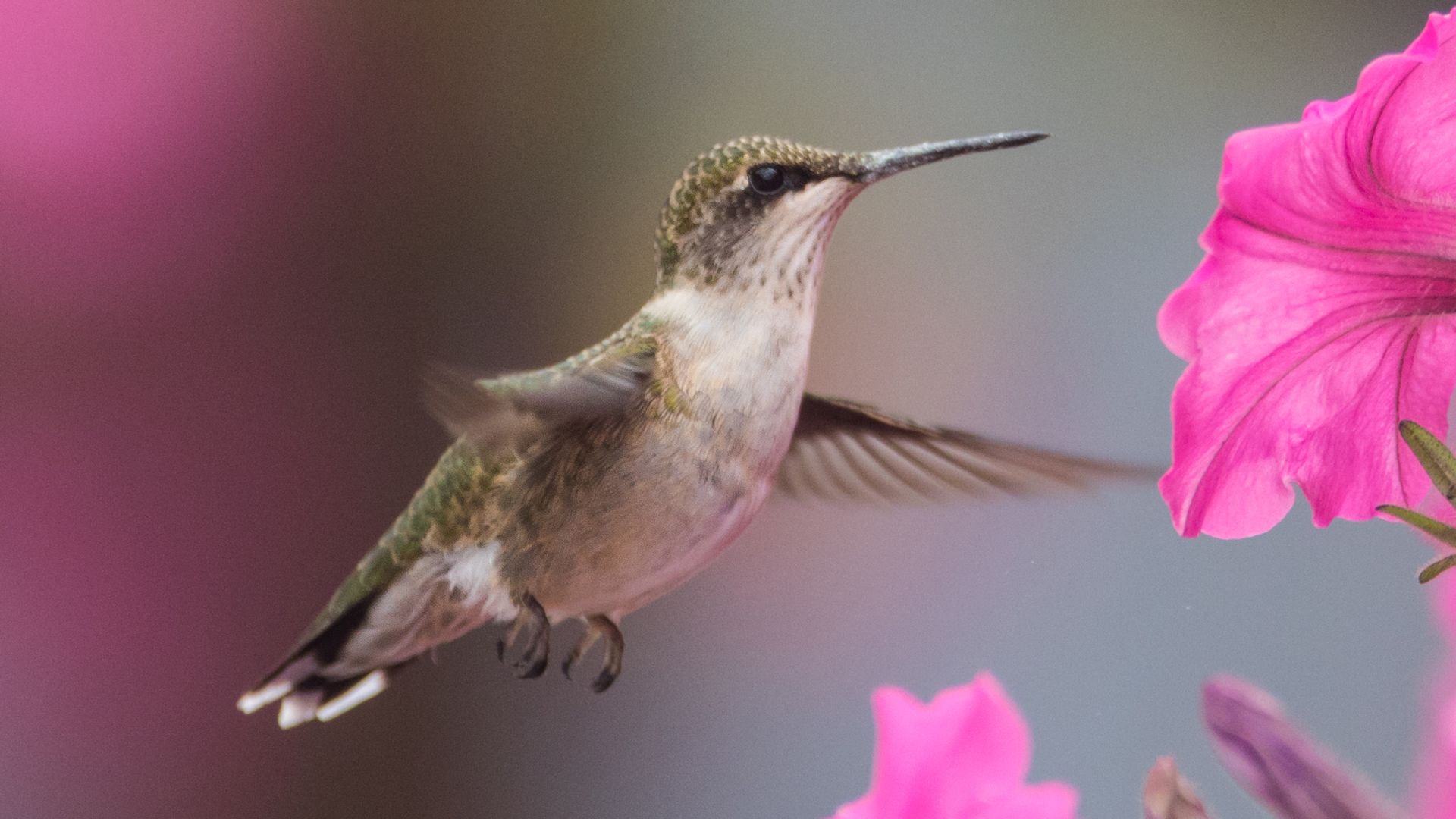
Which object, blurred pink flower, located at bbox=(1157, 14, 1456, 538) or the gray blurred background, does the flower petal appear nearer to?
blurred pink flower, located at bbox=(1157, 14, 1456, 538)

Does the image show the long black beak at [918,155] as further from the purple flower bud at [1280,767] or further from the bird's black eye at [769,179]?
the purple flower bud at [1280,767]

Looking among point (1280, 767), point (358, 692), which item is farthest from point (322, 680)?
point (1280, 767)

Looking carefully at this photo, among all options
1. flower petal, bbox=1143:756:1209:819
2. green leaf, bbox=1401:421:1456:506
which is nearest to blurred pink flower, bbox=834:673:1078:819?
flower petal, bbox=1143:756:1209:819

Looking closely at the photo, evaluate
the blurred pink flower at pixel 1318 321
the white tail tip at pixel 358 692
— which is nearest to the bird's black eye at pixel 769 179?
the blurred pink flower at pixel 1318 321

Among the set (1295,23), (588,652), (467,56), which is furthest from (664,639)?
(1295,23)

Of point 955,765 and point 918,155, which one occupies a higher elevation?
point 918,155

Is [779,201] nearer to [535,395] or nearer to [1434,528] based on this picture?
[535,395]

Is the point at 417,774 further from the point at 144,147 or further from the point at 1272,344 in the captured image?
the point at 1272,344
